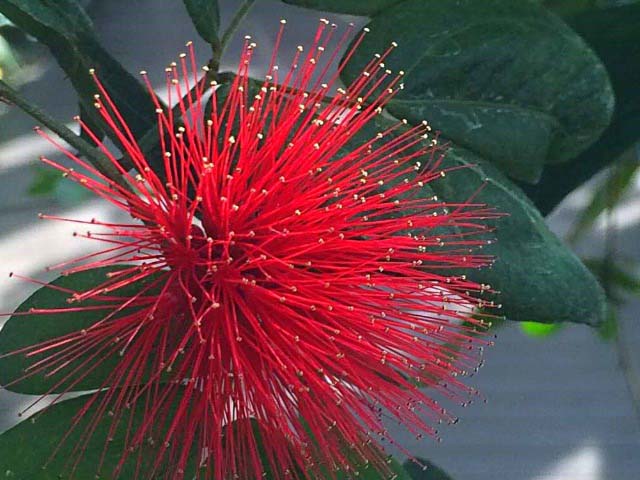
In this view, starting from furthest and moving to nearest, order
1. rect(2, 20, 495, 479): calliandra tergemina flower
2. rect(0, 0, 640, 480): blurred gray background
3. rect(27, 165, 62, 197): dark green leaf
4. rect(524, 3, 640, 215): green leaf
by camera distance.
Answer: rect(0, 0, 640, 480): blurred gray background → rect(27, 165, 62, 197): dark green leaf → rect(524, 3, 640, 215): green leaf → rect(2, 20, 495, 479): calliandra tergemina flower

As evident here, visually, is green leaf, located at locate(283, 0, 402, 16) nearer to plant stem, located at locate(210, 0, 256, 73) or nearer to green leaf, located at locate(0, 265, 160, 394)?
plant stem, located at locate(210, 0, 256, 73)

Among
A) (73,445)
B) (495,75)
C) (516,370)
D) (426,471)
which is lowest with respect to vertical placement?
(516,370)

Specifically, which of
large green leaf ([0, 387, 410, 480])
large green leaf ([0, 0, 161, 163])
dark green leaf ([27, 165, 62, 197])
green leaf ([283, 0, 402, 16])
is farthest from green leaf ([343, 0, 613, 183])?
dark green leaf ([27, 165, 62, 197])

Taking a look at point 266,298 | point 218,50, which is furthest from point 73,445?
point 218,50

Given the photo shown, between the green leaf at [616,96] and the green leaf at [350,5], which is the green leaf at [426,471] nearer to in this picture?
the green leaf at [616,96]

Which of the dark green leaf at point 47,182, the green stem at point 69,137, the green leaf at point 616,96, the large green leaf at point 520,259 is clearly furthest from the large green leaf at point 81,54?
the dark green leaf at point 47,182

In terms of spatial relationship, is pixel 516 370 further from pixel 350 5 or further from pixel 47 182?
pixel 350 5
